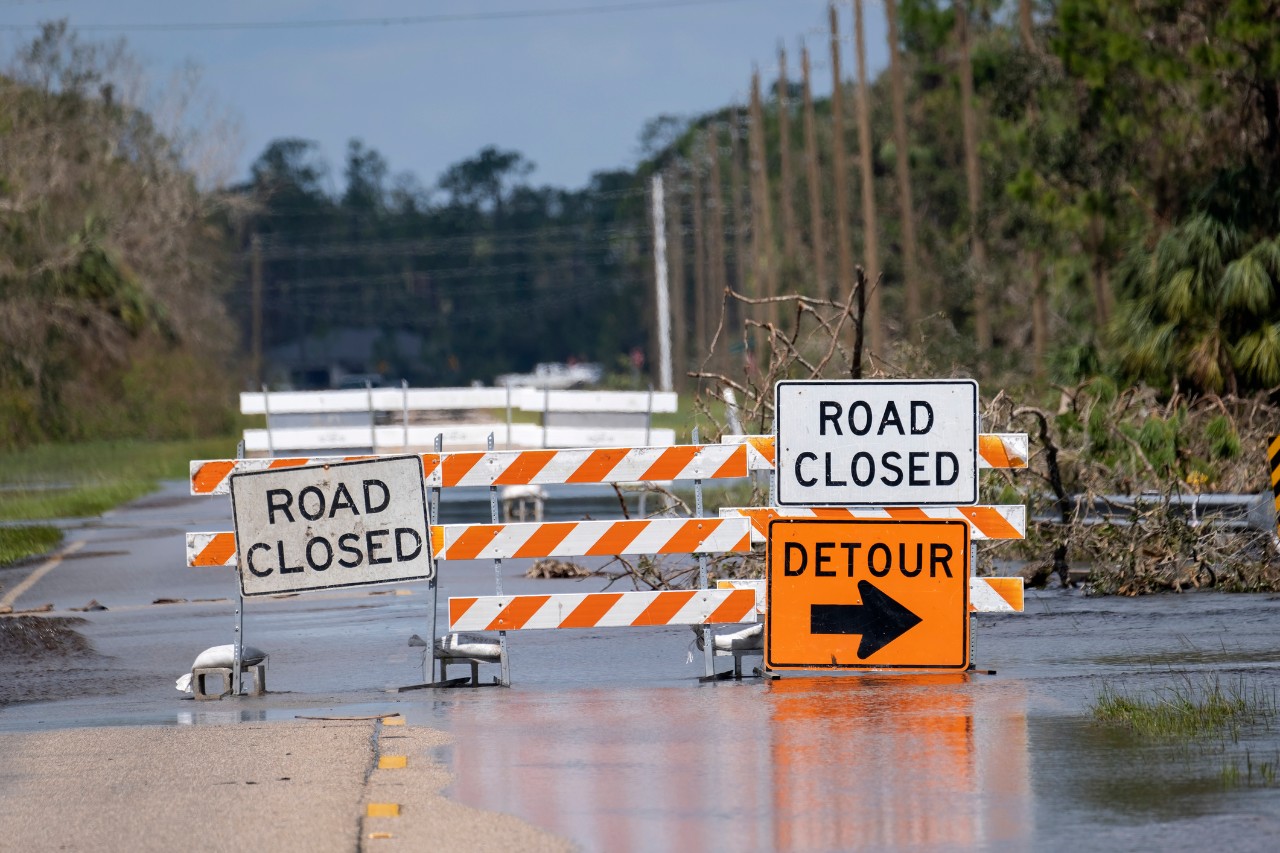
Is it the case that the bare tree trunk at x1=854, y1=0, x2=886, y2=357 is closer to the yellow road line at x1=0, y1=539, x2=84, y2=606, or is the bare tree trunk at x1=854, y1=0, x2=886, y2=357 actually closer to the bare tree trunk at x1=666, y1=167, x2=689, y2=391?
the yellow road line at x1=0, y1=539, x2=84, y2=606

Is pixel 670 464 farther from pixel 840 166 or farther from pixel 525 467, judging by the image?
→ pixel 840 166

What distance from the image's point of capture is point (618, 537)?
10273 mm

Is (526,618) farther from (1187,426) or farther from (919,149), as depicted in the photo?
(919,149)

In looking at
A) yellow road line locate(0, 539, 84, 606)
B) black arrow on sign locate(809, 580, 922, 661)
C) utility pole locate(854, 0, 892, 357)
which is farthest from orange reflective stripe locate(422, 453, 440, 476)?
utility pole locate(854, 0, 892, 357)

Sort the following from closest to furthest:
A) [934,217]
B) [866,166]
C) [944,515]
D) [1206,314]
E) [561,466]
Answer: [944,515] → [561,466] → [1206,314] → [866,166] → [934,217]

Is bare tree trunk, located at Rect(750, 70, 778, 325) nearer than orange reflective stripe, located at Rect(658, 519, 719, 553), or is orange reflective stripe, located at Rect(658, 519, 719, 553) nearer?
orange reflective stripe, located at Rect(658, 519, 719, 553)

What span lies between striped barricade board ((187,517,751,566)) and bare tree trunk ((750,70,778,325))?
170 ft

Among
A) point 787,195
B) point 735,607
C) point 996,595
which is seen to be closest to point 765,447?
point 735,607

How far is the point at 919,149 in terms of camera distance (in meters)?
61.4

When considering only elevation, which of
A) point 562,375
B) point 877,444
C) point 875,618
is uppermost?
point 877,444

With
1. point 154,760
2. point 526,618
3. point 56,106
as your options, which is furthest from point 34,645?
point 56,106

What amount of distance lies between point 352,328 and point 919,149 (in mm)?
88931

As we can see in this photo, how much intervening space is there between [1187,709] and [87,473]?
1324 inches

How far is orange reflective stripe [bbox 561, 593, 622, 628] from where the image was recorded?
33.5ft
